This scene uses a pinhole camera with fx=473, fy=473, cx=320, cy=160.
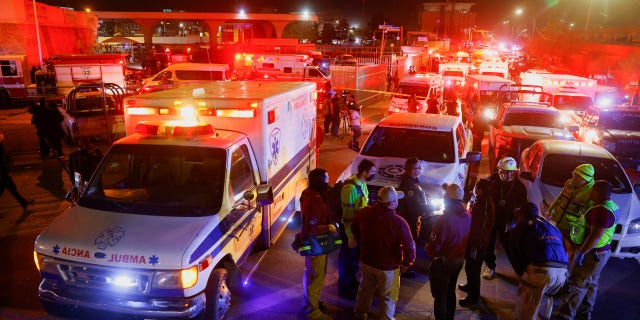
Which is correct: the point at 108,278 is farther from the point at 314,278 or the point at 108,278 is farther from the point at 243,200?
the point at 314,278

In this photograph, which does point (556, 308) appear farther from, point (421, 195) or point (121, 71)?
point (121, 71)

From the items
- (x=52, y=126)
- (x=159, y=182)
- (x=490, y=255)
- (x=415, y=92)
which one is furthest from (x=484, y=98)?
(x=159, y=182)

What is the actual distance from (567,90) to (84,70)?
2234cm

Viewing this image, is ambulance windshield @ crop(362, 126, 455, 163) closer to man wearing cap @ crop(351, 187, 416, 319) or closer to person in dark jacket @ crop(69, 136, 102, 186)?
man wearing cap @ crop(351, 187, 416, 319)

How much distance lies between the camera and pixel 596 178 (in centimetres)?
780

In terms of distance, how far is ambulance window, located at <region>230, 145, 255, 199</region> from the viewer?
5.43m

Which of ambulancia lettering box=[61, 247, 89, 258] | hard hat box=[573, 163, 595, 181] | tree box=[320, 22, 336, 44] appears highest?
tree box=[320, 22, 336, 44]

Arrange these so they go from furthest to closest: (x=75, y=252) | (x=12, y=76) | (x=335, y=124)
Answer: (x=12, y=76)
(x=335, y=124)
(x=75, y=252)

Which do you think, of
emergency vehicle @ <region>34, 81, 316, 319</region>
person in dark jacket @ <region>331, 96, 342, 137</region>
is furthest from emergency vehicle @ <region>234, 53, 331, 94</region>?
emergency vehicle @ <region>34, 81, 316, 319</region>

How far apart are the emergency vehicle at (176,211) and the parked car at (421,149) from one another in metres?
1.77

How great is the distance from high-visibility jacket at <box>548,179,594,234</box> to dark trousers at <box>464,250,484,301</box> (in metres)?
1.07

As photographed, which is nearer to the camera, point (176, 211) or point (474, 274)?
point (176, 211)

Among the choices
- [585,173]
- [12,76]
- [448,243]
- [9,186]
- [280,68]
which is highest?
[280,68]

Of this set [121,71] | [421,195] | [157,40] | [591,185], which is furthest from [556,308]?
[157,40]
